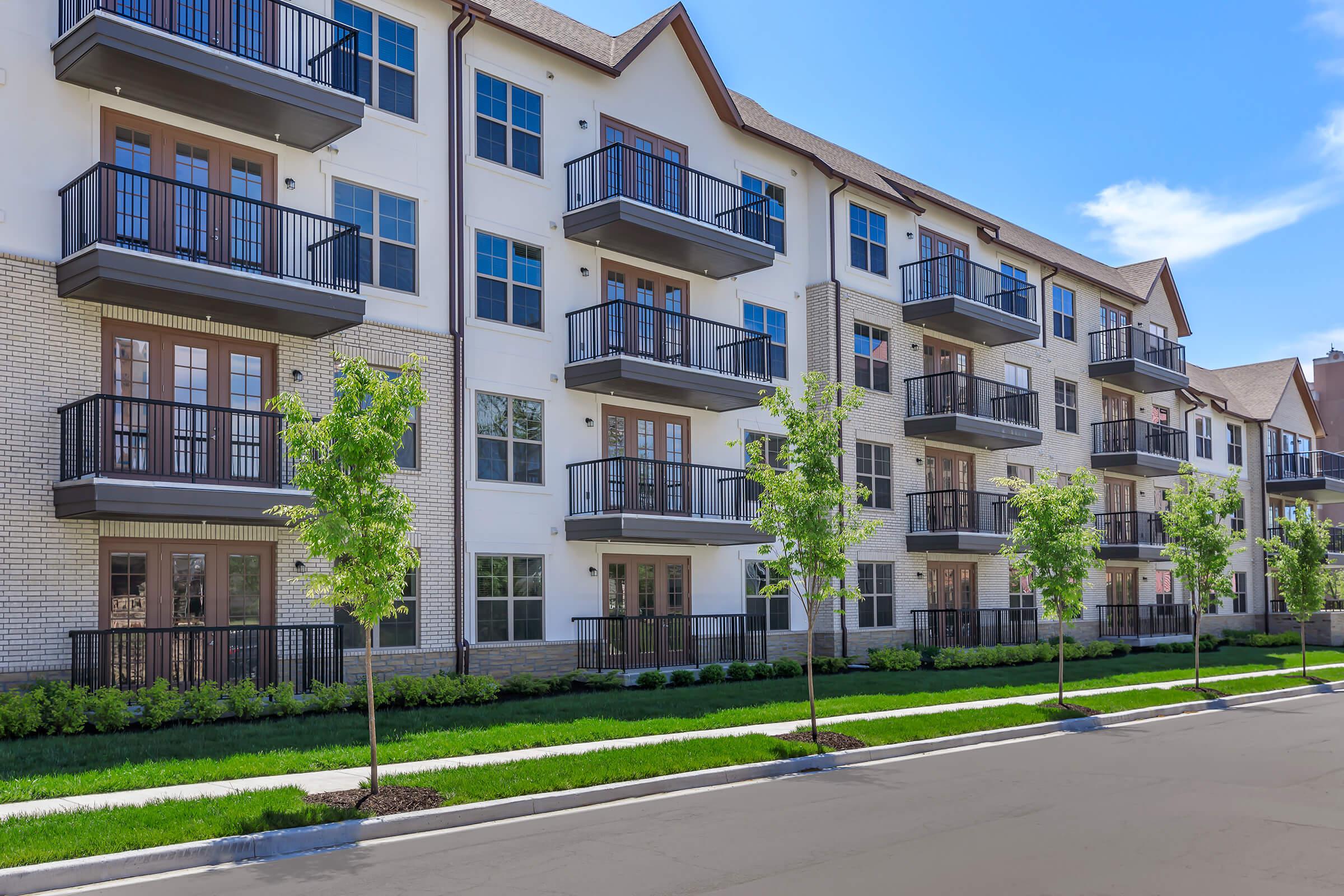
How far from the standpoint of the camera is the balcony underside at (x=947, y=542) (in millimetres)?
31031

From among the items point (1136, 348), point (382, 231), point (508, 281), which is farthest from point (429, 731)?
point (1136, 348)

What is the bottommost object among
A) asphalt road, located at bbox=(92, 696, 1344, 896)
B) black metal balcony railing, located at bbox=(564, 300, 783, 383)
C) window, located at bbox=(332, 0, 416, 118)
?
asphalt road, located at bbox=(92, 696, 1344, 896)

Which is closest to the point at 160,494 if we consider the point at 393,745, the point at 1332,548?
the point at 393,745

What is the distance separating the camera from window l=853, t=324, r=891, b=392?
3047 centimetres

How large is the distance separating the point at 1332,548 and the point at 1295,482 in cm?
471

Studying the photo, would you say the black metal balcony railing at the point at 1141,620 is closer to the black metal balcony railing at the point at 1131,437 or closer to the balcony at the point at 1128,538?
the balcony at the point at 1128,538

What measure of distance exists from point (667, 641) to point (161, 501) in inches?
449

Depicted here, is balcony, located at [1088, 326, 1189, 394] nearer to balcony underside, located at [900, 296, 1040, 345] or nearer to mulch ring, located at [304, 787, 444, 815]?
balcony underside, located at [900, 296, 1040, 345]

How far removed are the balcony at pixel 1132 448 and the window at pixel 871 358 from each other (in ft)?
40.0

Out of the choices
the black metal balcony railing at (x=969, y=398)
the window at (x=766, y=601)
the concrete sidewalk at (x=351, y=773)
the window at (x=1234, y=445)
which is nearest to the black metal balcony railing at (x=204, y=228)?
the concrete sidewalk at (x=351, y=773)

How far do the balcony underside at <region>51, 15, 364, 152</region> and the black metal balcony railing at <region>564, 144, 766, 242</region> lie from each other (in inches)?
229

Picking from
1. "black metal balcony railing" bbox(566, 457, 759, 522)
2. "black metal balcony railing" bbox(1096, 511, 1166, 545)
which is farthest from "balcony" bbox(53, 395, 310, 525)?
"black metal balcony railing" bbox(1096, 511, 1166, 545)

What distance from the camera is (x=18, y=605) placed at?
15.5 m

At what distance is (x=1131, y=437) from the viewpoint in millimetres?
39938
